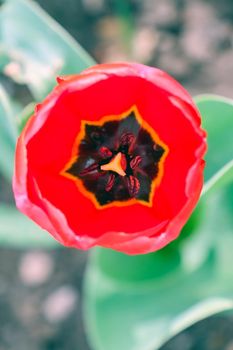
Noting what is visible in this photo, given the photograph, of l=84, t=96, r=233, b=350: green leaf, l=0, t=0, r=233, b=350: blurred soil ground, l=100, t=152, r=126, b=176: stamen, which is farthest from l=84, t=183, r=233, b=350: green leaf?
l=0, t=0, r=233, b=350: blurred soil ground

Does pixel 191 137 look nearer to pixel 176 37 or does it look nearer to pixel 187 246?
pixel 187 246

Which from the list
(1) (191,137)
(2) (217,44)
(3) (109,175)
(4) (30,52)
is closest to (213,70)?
(2) (217,44)

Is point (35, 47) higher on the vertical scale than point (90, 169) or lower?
higher

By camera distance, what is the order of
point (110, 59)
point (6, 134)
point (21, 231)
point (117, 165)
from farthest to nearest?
point (110, 59), point (21, 231), point (6, 134), point (117, 165)

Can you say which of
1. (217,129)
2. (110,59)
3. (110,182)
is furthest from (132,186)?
(110,59)

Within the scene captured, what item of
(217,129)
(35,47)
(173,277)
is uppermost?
(35,47)

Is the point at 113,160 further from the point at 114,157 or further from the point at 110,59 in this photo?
the point at 110,59

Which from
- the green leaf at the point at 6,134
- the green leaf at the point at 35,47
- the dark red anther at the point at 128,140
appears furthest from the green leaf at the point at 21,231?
the dark red anther at the point at 128,140
